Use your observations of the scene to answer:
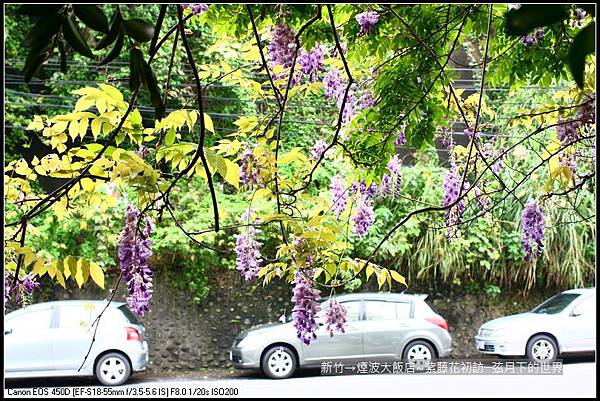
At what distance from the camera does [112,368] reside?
3.28m

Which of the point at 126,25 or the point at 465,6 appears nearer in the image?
the point at 126,25

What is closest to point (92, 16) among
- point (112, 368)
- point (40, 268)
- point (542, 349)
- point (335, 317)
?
point (40, 268)

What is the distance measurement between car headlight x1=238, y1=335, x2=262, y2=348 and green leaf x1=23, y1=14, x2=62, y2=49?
3269mm

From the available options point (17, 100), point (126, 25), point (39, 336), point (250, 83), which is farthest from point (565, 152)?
point (17, 100)

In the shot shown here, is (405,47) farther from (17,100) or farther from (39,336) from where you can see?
(17,100)

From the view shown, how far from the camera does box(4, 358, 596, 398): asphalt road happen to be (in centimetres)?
313

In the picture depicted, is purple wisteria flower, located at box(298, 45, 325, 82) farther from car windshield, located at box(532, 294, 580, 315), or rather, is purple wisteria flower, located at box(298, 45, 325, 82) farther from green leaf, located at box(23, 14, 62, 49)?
car windshield, located at box(532, 294, 580, 315)

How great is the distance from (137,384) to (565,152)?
8.69 ft

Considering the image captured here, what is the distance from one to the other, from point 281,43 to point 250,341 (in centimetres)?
254

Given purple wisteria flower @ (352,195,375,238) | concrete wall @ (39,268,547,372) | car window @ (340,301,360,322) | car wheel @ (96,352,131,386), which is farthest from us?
concrete wall @ (39,268,547,372)

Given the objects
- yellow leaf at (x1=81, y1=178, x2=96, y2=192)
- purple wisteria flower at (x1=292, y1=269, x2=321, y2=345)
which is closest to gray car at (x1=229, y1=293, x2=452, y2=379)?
purple wisteria flower at (x1=292, y1=269, x2=321, y2=345)

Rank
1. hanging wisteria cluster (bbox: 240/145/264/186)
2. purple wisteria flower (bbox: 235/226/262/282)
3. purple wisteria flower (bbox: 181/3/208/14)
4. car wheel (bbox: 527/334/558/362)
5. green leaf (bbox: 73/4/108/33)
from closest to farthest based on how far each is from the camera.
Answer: green leaf (bbox: 73/4/108/33)
purple wisteria flower (bbox: 181/3/208/14)
hanging wisteria cluster (bbox: 240/145/264/186)
purple wisteria flower (bbox: 235/226/262/282)
car wheel (bbox: 527/334/558/362)

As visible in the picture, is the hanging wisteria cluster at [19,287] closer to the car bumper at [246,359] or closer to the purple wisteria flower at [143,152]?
the purple wisteria flower at [143,152]

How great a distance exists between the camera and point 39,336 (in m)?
3.18
